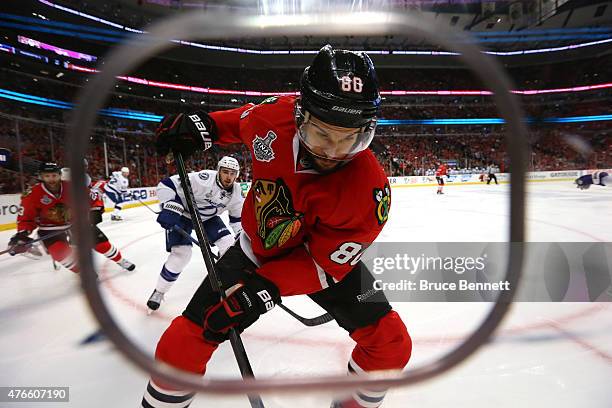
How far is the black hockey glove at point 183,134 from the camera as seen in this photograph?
4.50 ft

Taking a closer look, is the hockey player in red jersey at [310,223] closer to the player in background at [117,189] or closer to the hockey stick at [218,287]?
the hockey stick at [218,287]

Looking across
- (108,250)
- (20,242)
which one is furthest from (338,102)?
(20,242)

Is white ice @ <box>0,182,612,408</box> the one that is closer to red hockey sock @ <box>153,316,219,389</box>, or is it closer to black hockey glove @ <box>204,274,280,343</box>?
red hockey sock @ <box>153,316,219,389</box>

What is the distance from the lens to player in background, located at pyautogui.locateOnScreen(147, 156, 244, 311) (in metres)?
2.63

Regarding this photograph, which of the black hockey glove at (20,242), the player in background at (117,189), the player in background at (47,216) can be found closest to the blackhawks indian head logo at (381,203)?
the player in background at (47,216)

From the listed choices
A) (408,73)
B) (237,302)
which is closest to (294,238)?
(237,302)

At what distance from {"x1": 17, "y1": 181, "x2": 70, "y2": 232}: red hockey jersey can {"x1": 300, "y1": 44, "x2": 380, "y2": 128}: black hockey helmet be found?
10.9 feet

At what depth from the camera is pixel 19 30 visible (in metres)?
10.8

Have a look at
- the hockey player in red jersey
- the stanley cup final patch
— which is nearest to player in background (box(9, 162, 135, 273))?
the hockey player in red jersey

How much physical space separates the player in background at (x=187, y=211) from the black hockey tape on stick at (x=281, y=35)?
2.36m

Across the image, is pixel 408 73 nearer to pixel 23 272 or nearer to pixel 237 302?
pixel 23 272

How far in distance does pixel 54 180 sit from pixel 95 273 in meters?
3.63

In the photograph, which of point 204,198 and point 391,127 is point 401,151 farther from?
point 204,198

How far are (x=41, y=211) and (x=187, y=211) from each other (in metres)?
1.74
